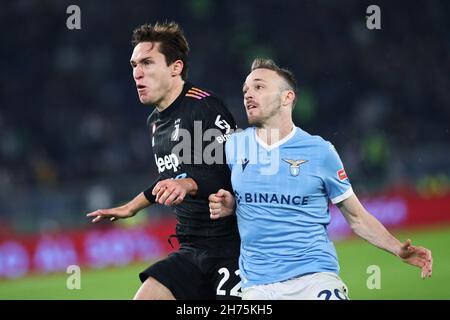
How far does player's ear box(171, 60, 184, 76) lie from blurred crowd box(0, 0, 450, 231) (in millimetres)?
8991

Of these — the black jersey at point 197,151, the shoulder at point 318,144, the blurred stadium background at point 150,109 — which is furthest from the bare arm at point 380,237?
the blurred stadium background at point 150,109

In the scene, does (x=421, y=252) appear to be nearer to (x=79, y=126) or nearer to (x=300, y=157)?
(x=300, y=157)

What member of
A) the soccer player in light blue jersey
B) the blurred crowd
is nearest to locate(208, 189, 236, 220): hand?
the soccer player in light blue jersey

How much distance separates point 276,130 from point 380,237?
3.06ft

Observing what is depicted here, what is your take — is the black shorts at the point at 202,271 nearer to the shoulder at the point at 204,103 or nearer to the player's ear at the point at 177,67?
the shoulder at the point at 204,103

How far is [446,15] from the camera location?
15.7 meters

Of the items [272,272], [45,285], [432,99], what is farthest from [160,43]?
[432,99]

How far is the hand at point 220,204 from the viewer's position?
5.21 m

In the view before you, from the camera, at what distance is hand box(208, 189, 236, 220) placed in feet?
17.1

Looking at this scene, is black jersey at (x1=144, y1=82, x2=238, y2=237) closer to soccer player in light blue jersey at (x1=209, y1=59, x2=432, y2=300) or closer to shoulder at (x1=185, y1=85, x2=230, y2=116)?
shoulder at (x1=185, y1=85, x2=230, y2=116)

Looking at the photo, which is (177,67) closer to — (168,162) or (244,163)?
(168,162)

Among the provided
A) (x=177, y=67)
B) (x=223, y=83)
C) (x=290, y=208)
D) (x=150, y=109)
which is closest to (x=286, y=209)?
(x=290, y=208)

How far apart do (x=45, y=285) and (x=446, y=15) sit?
872 centimetres

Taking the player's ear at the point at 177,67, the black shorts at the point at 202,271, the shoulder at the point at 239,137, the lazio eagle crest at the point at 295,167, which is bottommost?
the black shorts at the point at 202,271
